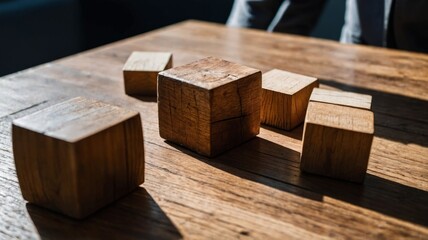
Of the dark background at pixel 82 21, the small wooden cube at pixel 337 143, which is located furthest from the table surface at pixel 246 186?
the dark background at pixel 82 21

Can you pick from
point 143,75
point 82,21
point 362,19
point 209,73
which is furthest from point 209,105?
point 82,21

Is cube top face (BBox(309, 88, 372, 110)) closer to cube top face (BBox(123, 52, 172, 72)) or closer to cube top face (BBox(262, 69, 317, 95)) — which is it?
cube top face (BBox(262, 69, 317, 95))

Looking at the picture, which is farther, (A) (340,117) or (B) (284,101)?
(B) (284,101)

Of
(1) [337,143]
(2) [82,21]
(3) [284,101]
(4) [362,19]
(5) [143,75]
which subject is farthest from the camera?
(2) [82,21]

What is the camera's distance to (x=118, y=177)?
0.63 metres

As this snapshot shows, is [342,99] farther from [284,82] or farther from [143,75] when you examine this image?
[143,75]

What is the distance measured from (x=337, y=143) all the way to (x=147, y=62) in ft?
1.53

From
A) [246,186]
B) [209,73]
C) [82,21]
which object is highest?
[209,73]

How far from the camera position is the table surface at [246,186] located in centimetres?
58

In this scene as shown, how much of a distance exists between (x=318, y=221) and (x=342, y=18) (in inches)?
79.2

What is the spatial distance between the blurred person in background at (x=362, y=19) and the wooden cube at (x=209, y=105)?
0.88 meters

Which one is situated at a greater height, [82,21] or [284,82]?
[284,82]

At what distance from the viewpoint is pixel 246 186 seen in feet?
2.22

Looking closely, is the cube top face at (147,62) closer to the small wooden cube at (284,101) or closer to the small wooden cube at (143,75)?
the small wooden cube at (143,75)
